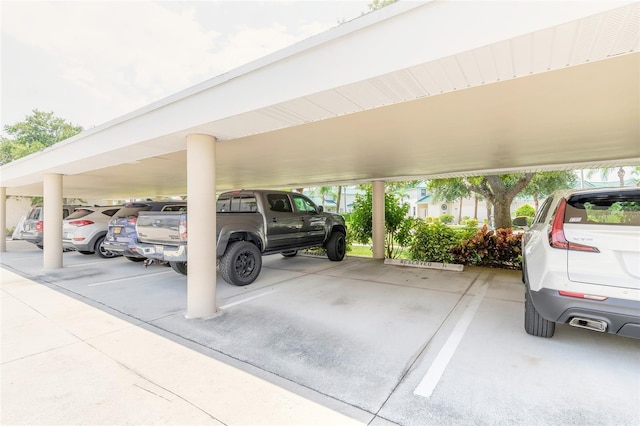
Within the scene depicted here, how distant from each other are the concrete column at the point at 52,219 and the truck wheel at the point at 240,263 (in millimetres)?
5347

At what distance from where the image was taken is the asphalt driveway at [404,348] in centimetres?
234

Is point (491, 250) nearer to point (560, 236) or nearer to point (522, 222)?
point (522, 222)

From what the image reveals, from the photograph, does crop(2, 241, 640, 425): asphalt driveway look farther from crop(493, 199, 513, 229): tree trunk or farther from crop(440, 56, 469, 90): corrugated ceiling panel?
crop(493, 199, 513, 229): tree trunk

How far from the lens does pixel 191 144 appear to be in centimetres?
416

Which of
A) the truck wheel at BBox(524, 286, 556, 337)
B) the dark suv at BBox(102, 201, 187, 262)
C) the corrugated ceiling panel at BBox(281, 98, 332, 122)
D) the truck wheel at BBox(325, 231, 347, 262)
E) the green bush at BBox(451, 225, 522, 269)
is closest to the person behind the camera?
the corrugated ceiling panel at BBox(281, 98, 332, 122)

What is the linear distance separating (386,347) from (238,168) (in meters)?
5.95

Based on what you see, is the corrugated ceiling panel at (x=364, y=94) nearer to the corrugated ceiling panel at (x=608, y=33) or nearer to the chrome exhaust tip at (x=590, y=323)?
the corrugated ceiling panel at (x=608, y=33)

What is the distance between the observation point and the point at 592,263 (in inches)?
104

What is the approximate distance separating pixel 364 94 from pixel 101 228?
10.1 m

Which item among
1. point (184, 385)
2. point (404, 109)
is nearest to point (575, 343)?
point (404, 109)

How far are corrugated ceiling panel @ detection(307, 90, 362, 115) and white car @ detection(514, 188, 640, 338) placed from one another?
93.2 inches

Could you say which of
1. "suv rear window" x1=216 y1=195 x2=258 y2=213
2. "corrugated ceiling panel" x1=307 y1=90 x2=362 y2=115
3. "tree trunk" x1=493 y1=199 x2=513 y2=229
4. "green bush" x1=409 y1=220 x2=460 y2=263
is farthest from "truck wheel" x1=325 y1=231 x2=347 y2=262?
"tree trunk" x1=493 y1=199 x2=513 y2=229

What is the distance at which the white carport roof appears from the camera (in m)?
1.93

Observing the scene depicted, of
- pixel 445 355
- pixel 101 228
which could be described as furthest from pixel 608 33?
pixel 101 228
